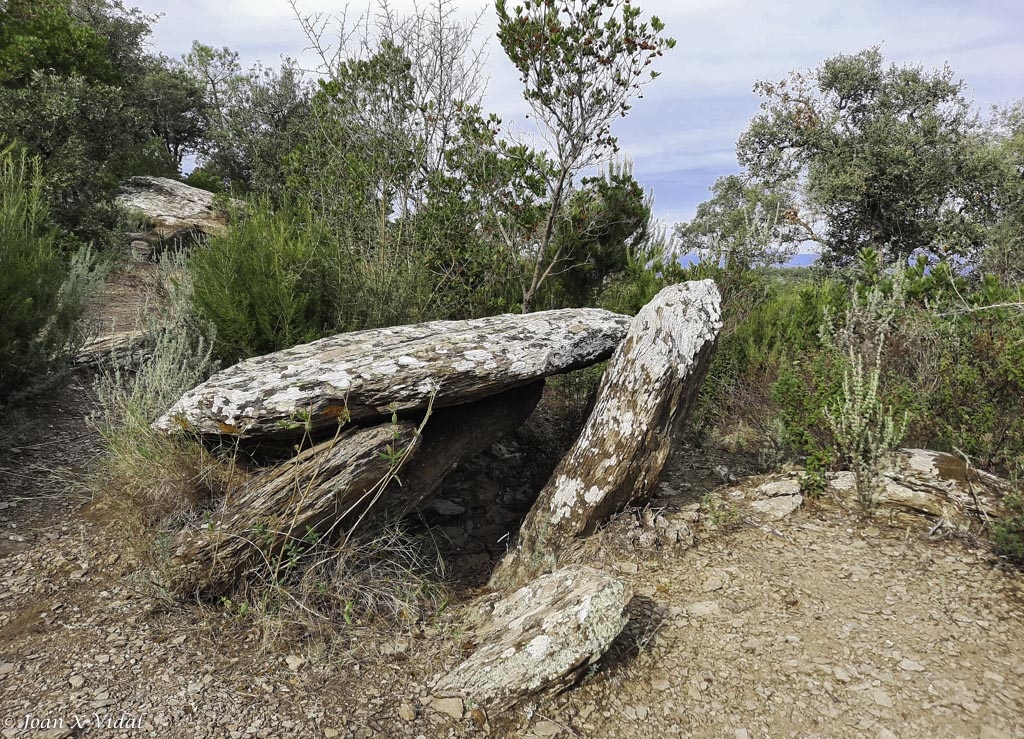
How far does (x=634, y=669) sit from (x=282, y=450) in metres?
2.11

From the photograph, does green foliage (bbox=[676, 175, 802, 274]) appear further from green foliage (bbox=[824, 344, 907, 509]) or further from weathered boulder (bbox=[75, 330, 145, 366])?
weathered boulder (bbox=[75, 330, 145, 366])

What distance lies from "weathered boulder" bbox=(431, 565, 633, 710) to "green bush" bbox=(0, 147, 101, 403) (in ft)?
12.0

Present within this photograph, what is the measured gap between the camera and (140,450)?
3.43 metres

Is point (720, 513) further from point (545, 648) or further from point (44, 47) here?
point (44, 47)

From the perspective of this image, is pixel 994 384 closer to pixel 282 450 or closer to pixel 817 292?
pixel 817 292

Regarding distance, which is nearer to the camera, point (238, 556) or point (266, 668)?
point (266, 668)

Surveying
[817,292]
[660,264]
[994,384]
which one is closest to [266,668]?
[994,384]

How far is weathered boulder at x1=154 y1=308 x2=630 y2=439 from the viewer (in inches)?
123

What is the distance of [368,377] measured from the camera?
3217 millimetres

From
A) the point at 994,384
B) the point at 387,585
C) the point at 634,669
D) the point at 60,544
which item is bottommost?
the point at 634,669

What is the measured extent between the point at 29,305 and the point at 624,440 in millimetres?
4039

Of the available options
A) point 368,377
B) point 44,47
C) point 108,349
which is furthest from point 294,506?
point 44,47

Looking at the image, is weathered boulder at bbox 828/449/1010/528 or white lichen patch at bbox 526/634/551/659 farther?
weathered boulder at bbox 828/449/1010/528

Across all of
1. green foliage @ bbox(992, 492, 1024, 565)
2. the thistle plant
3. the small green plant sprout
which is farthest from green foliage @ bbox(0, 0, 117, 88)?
green foliage @ bbox(992, 492, 1024, 565)
